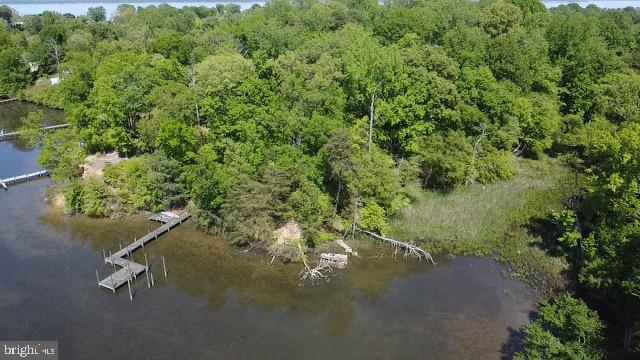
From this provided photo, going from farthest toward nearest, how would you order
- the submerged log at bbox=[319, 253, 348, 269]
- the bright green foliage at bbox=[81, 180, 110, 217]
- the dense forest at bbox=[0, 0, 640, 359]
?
the bright green foliage at bbox=[81, 180, 110, 217]
the submerged log at bbox=[319, 253, 348, 269]
the dense forest at bbox=[0, 0, 640, 359]

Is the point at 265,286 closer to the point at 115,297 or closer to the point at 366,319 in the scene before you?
the point at 366,319

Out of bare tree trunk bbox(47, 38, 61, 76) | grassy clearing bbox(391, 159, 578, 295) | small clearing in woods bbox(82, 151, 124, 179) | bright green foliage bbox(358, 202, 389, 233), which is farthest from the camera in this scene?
bare tree trunk bbox(47, 38, 61, 76)

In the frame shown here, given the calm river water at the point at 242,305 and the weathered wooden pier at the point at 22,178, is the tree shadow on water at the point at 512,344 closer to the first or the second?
the calm river water at the point at 242,305

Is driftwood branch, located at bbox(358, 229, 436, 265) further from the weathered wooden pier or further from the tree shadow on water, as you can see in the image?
the weathered wooden pier

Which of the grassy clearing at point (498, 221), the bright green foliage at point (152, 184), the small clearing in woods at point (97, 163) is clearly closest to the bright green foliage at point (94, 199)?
the bright green foliage at point (152, 184)

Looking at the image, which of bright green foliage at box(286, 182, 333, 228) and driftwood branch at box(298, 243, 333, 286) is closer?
driftwood branch at box(298, 243, 333, 286)

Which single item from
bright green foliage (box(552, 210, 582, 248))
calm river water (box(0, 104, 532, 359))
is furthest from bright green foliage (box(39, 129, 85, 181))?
bright green foliage (box(552, 210, 582, 248))

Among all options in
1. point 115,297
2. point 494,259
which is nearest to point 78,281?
point 115,297
